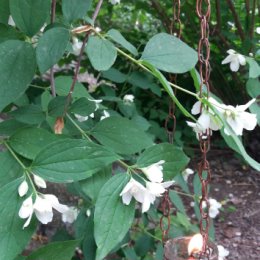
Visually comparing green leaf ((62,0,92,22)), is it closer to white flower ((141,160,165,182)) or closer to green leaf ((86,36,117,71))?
green leaf ((86,36,117,71))

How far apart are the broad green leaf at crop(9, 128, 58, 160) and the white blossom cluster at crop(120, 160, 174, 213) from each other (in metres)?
0.18

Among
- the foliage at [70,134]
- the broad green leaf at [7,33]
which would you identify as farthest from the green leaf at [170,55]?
the broad green leaf at [7,33]

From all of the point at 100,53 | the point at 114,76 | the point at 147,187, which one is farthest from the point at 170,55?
the point at 114,76

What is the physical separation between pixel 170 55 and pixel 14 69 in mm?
270

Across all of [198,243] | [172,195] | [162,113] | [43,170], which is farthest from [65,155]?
[162,113]

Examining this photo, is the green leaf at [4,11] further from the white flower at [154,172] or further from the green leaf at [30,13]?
the white flower at [154,172]

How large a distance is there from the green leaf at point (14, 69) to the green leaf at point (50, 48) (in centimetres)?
5

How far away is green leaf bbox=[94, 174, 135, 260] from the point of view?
Answer: 30.7 inches

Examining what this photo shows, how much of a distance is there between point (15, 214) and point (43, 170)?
0.08 meters

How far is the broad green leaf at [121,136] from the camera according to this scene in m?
0.98

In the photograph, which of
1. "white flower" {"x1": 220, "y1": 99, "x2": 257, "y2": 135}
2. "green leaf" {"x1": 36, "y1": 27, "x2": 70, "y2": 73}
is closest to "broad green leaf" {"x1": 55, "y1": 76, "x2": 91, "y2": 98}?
"green leaf" {"x1": 36, "y1": 27, "x2": 70, "y2": 73}

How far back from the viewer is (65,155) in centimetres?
79

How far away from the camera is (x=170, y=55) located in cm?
88

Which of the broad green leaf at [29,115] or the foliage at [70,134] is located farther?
the broad green leaf at [29,115]
